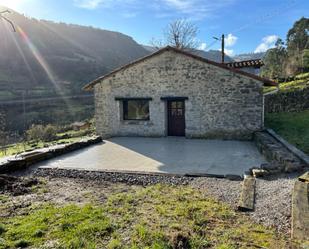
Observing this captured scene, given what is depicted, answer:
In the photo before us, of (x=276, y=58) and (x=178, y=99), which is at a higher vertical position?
(x=276, y=58)

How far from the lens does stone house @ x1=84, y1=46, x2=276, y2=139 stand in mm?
13312

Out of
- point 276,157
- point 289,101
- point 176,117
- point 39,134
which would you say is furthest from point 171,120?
point 39,134

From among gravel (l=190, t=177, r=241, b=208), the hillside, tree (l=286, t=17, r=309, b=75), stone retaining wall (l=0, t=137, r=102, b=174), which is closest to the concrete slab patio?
stone retaining wall (l=0, t=137, r=102, b=174)

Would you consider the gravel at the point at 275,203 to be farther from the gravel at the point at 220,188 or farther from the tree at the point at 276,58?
the tree at the point at 276,58

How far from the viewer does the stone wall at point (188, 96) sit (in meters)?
13.3

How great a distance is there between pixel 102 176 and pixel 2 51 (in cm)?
A: 6702

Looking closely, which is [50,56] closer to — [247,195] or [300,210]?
[247,195]

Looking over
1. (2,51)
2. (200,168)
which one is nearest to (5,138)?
(200,168)

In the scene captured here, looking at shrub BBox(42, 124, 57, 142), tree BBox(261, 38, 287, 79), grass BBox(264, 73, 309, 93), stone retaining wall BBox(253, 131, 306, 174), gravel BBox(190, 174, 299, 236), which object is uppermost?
tree BBox(261, 38, 287, 79)

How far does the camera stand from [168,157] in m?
10.6

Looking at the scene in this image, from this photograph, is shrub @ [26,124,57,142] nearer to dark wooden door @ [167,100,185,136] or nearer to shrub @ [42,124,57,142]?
shrub @ [42,124,57,142]

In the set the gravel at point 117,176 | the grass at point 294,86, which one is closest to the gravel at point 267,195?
the gravel at point 117,176

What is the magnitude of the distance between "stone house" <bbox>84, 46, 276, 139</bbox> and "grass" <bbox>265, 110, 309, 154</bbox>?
1538mm

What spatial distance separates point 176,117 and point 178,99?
102 cm
